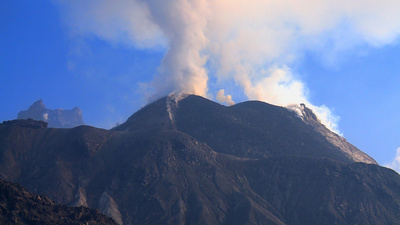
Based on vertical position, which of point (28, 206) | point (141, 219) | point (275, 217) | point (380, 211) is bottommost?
point (28, 206)

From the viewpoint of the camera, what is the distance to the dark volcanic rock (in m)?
113

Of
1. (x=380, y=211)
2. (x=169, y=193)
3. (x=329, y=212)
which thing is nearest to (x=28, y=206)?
(x=169, y=193)

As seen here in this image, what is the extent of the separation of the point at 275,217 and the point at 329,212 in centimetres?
1846

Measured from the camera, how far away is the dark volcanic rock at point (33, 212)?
113 metres

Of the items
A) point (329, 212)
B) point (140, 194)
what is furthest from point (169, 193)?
point (329, 212)

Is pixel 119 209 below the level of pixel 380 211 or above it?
below

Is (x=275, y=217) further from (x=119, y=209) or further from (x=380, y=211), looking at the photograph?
(x=119, y=209)

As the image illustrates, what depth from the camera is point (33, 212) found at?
117m

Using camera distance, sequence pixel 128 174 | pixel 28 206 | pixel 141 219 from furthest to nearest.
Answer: pixel 128 174 < pixel 141 219 < pixel 28 206

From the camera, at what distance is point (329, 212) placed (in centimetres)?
18488

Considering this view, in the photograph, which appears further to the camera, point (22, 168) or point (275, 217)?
point (22, 168)

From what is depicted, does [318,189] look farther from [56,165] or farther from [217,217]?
[56,165]

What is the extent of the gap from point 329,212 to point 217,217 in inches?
1486

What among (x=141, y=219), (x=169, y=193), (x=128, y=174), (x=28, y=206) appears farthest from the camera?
(x=128, y=174)
